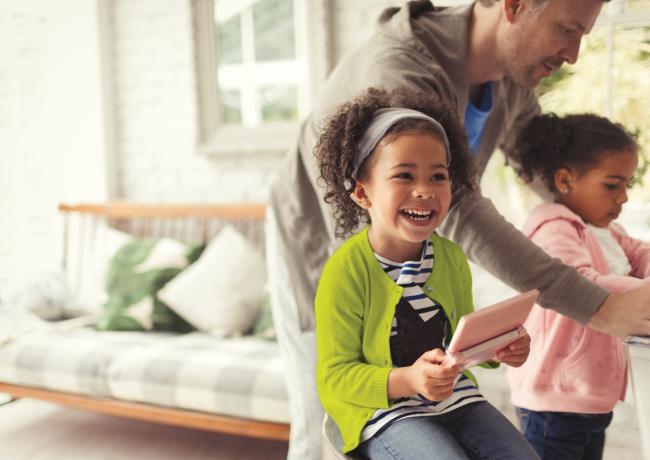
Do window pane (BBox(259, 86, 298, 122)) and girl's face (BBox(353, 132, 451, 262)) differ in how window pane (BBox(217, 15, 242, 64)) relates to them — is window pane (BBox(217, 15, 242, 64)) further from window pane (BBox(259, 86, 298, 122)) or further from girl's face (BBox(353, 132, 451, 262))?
girl's face (BBox(353, 132, 451, 262))

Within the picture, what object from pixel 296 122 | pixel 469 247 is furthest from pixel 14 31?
pixel 469 247

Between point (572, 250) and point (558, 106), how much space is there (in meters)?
1.42

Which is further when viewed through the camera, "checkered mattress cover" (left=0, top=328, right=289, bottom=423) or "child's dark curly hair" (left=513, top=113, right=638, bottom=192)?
"checkered mattress cover" (left=0, top=328, right=289, bottom=423)

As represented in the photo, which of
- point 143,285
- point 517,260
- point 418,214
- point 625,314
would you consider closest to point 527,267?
point 517,260

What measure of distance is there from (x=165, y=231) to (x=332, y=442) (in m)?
2.55

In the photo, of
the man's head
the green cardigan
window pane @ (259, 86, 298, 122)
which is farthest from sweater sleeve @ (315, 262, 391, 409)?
window pane @ (259, 86, 298, 122)

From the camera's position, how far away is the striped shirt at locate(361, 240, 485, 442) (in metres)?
0.96

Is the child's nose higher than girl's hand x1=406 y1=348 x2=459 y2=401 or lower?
higher

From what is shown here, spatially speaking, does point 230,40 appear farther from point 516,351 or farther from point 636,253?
point 516,351

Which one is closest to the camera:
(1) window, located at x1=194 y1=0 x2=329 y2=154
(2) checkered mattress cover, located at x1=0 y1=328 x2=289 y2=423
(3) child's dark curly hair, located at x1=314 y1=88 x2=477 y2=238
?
(3) child's dark curly hair, located at x1=314 y1=88 x2=477 y2=238

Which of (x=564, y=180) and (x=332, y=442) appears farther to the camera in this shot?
(x=564, y=180)

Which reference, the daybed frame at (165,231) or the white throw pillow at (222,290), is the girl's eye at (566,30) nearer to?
the daybed frame at (165,231)

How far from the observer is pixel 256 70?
128 inches

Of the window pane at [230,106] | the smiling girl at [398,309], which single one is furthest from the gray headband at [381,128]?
the window pane at [230,106]
